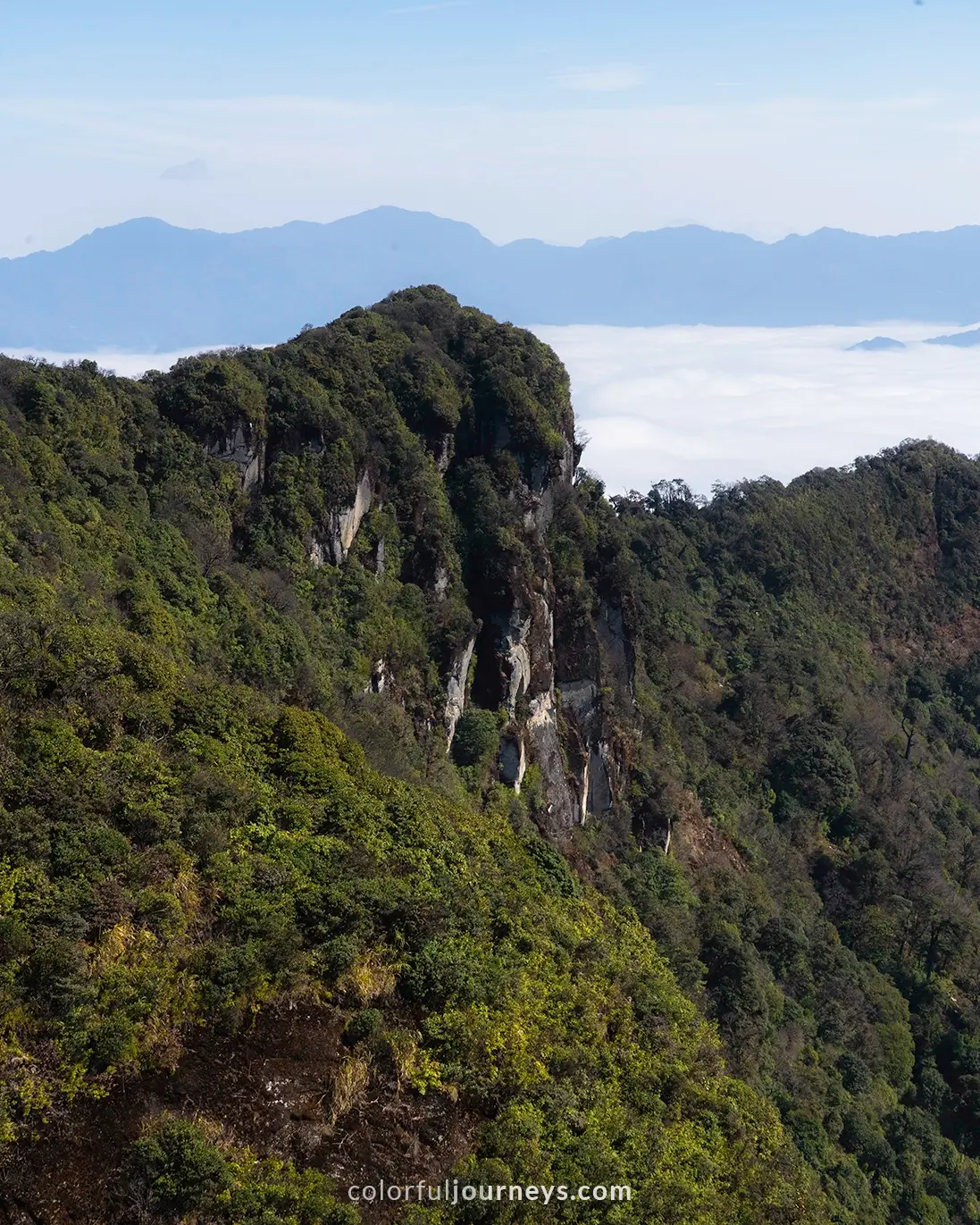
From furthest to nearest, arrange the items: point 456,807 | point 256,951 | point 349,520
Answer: point 349,520
point 456,807
point 256,951

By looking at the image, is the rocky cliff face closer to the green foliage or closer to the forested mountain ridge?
the forested mountain ridge

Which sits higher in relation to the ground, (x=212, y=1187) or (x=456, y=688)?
(x=212, y=1187)

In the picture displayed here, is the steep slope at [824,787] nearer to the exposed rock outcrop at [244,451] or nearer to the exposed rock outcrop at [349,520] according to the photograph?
the exposed rock outcrop at [349,520]

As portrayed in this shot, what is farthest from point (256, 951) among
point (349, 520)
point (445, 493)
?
point (445, 493)

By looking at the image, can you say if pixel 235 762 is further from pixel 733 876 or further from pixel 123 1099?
pixel 733 876

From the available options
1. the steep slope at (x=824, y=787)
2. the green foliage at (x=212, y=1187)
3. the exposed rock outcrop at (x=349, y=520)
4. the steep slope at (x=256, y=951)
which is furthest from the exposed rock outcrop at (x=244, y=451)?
the green foliage at (x=212, y=1187)

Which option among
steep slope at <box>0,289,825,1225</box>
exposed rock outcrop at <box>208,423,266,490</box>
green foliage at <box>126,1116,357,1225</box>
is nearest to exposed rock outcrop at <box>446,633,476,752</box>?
steep slope at <box>0,289,825,1225</box>

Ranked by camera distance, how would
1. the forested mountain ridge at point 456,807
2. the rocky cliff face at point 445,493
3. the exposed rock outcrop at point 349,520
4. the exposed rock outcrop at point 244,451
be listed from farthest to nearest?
the exposed rock outcrop at point 349,520 → the rocky cliff face at point 445,493 → the exposed rock outcrop at point 244,451 → the forested mountain ridge at point 456,807

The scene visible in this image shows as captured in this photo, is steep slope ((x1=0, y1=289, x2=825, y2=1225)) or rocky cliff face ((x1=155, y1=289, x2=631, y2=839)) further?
rocky cliff face ((x1=155, y1=289, x2=631, y2=839))

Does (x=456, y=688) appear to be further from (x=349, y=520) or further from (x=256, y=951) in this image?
(x=256, y=951)

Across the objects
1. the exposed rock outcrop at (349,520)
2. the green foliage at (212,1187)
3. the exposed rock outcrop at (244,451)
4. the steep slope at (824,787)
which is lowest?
the steep slope at (824,787)
